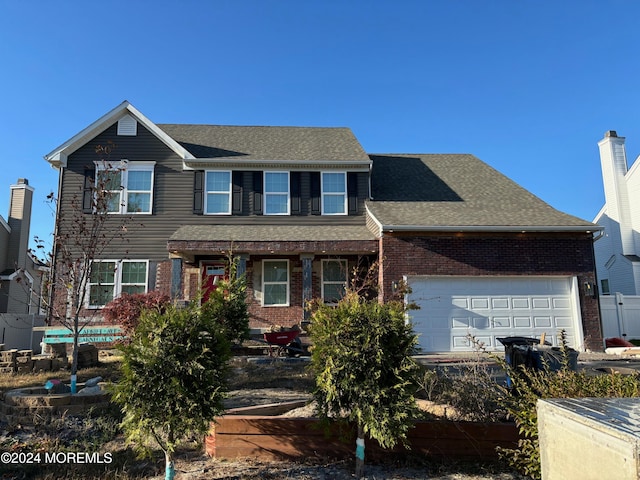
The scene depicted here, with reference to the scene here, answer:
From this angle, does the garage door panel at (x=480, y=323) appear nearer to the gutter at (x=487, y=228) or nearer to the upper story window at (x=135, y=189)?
the gutter at (x=487, y=228)

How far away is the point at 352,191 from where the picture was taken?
51.7 feet

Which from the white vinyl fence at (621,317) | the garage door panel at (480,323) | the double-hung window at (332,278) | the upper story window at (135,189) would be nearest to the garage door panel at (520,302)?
the garage door panel at (480,323)

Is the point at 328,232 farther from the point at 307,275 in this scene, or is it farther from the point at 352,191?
the point at 352,191

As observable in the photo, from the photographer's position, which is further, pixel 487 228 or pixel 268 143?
pixel 268 143

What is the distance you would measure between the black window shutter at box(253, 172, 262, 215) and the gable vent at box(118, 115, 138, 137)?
4.78 meters

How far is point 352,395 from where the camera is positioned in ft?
14.2

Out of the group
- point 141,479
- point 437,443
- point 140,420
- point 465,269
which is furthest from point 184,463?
point 465,269

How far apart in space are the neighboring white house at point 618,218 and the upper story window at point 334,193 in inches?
522

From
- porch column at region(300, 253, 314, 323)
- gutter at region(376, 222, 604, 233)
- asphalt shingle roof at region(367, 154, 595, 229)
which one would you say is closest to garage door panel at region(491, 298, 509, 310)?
gutter at region(376, 222, 604, 233)

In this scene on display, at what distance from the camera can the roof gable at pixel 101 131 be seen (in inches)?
589

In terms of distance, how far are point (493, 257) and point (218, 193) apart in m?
9.77

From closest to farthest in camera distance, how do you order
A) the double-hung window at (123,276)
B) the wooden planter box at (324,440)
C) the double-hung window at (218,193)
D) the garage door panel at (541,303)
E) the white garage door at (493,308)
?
the wooden planter box at (324,440)
the white garage door at (493,308)
the garage door panel at (541,303)
the double-hung window at (123,276)
the double-hung window at (218,193)

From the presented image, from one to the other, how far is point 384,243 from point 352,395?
357 inches

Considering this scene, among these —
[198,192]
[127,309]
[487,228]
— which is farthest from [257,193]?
[487,228]
